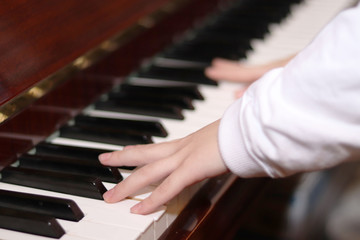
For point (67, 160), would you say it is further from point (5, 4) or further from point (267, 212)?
point (267, 212)

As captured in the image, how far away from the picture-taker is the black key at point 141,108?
114 cm

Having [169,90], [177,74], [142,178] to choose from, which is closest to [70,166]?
[142,178]

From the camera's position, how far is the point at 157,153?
0.89 meters

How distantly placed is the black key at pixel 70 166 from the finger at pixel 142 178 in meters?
0.06

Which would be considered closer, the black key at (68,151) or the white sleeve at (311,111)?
the white sleeve at (311,111)

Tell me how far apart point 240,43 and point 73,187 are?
2.84 ft

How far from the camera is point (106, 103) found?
3.94 ft

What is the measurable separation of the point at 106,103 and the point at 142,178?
394mm

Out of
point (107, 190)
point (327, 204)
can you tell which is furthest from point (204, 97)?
point (327, 204)

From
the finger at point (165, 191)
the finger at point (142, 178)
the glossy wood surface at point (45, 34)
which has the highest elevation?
the glossy wood surface at point (45, 34)

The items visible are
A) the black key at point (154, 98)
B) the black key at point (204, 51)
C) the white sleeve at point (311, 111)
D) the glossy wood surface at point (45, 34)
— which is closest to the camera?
the white sleeve at point (311, 111)

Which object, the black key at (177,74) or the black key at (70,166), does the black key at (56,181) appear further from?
the black key at (177,74)

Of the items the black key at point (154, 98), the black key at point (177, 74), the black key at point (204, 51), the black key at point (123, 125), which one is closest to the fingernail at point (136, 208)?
the black key at point (123, 125)

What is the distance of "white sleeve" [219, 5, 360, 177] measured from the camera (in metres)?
0.73
